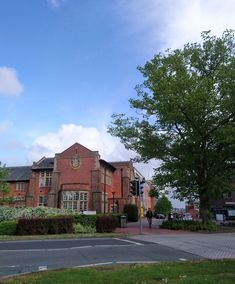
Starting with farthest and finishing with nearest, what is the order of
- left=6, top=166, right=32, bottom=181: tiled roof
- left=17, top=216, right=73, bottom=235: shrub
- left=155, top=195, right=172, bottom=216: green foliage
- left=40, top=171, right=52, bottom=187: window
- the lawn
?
left=155, top=195, right=172, bottom=216: green foliage, left=6, top=166, right=32, bottom=181: tiled roof, left=40, top=171, right=52, bottom=187: window, left=17, top=216, right=73, bottom=235: shrub, the lawn

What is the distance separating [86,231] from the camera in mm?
28359

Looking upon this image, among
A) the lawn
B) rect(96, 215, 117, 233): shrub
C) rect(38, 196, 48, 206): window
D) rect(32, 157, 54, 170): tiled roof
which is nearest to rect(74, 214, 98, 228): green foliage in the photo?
rect(96, 215, 117, 233): shrub

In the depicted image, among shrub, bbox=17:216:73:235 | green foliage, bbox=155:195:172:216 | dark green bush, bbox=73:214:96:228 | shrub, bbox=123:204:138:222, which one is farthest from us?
green foliage, bbox=155:195:172:216

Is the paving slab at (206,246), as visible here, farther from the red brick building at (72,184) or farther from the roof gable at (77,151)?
the roof gable at (77,151)

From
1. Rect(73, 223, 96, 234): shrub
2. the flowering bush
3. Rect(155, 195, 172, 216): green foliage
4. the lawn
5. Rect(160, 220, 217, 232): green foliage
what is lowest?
the lawn

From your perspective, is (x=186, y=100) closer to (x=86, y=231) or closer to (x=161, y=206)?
(x=86, y=231)

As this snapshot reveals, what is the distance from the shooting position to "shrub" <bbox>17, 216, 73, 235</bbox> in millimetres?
26812

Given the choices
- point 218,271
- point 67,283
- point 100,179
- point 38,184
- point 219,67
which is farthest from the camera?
point 38,184

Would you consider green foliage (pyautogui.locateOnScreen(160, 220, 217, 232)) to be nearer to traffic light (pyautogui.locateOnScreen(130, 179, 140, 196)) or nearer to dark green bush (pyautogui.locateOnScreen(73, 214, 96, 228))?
traffic light (pyautogui.locateOnScreen(130, 179, 140, 196))

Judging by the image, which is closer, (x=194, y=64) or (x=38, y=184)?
(x=194, y=64)

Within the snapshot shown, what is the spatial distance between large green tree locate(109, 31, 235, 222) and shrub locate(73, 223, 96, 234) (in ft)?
27.9

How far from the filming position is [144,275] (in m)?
8.82

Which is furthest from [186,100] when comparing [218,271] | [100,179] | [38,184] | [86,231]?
[38,184]

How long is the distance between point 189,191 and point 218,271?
27759 millimetres
